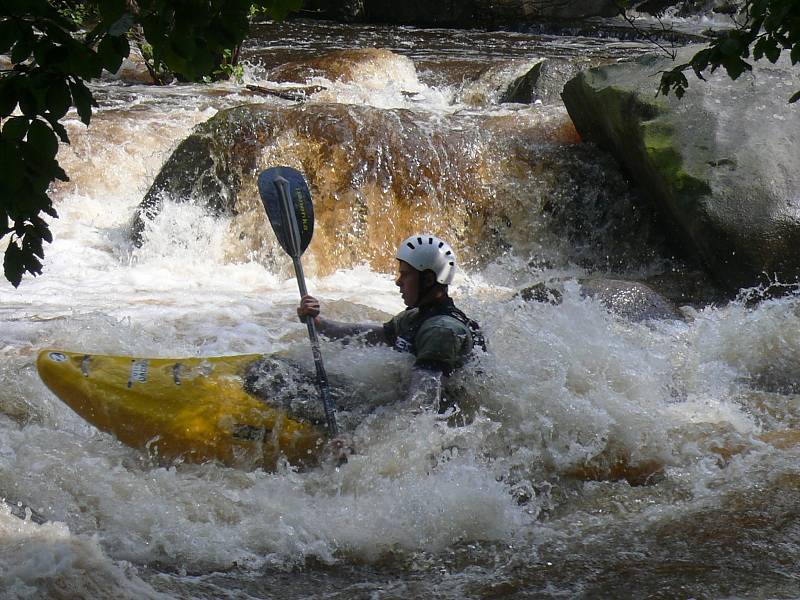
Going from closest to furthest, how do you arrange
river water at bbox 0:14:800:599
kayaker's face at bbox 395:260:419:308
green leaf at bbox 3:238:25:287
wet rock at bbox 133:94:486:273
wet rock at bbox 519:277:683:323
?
green leaf at bbox 3:238:25:287 → river water at bbox 0:14:800:599 → kayaker's face at bbox 395:260:419:308 → wet rock at bbox 519:277:683:323 → wet rock at bbox 133:94:486:273

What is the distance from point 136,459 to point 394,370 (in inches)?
41.8

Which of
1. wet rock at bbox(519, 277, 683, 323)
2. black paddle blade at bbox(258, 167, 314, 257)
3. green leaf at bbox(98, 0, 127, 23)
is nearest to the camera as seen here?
green leaf at bbox(98, 0, 127, 23)

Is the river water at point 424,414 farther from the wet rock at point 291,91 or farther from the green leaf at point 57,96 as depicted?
the wet rock at point 291,91

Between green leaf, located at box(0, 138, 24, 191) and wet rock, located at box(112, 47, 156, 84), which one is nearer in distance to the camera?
green leaf, located at box(0, 138, 24, 191)

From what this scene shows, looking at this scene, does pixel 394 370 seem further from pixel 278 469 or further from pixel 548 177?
pixel 548 177

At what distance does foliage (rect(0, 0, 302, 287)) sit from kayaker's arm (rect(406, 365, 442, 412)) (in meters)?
1.99

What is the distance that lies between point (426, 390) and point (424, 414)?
9 cm

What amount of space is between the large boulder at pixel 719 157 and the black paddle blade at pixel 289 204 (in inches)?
105

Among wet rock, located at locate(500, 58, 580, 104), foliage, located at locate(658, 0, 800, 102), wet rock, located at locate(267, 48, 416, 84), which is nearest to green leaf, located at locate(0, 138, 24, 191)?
foliage, located at locate(658, 0, 800, 102)

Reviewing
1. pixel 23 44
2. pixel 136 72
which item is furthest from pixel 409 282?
pixel 136 72

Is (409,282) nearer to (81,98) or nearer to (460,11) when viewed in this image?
(81,98)

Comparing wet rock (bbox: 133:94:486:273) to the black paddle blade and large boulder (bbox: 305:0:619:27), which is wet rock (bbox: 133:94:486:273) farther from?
large boulder (bbox: 305:0:619:27)

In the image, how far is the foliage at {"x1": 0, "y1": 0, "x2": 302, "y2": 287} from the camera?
1.71 m

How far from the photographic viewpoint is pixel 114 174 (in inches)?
324
